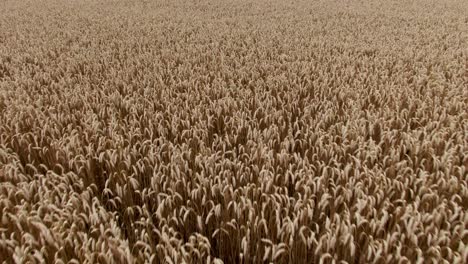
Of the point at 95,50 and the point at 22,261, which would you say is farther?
the point at 95,50

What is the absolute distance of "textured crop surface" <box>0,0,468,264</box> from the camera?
208 cm

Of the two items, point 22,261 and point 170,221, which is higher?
point 22,261

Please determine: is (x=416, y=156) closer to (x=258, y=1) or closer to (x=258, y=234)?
(x=258, y=234)

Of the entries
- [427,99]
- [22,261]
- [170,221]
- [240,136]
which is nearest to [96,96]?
[240,136]

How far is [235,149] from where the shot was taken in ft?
9.91

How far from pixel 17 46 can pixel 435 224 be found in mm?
7789

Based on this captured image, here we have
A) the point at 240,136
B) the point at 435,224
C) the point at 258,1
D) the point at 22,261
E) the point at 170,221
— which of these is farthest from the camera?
the point at 258,1

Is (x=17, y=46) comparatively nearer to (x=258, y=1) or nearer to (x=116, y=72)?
(x=116, y=72)

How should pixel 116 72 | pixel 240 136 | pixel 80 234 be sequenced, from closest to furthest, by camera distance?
1. pixel 80 234
2. pixel 240 136
3. pixel 116 72

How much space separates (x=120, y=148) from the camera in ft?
9.89

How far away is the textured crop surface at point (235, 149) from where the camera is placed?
6.83 ft

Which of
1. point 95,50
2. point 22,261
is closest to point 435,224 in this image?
point 22,261

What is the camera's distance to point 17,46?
756 centimetres

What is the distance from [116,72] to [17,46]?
3.22 meters
